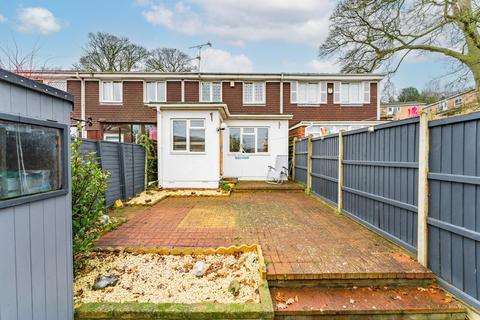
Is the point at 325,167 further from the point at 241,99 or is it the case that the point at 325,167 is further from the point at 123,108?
the point at 123,108

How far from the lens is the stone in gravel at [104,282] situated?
8.81ft

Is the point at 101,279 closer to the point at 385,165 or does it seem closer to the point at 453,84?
the point at 385,165

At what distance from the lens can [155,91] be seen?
46.6 ft

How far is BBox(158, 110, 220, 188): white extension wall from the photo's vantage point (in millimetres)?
8906

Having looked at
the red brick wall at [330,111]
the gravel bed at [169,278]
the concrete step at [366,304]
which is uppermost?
the red brick wall at [330,111]

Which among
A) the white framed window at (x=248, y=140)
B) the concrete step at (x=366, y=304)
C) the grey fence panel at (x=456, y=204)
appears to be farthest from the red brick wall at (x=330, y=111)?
the concrete step at (x=366, y=304)

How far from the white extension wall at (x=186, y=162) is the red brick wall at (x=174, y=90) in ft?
18.1

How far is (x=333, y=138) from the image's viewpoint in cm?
639

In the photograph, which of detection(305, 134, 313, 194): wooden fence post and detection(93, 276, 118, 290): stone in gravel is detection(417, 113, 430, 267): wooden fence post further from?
detection(305, 134, 313, 194): wooden fence post

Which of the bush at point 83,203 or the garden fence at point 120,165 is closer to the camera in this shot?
the bush at point 83,203

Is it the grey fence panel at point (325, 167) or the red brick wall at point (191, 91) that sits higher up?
the red brick wall at point (191, 91)

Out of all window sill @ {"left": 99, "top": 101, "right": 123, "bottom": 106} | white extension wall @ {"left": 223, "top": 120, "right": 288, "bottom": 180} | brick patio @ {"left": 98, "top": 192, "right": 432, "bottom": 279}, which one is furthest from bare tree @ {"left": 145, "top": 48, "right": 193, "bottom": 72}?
brick patio @ {"left": 98, "top": 192, "right": 432, "bottom": 279}

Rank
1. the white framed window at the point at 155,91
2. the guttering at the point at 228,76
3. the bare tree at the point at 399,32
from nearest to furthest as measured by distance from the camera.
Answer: the bare tree at the point at 399,32 < the guttering at the point at 228,76 < the white framed window at the point at 155,91

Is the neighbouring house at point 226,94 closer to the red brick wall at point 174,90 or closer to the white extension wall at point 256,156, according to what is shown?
the red brick wall at point 174,90
